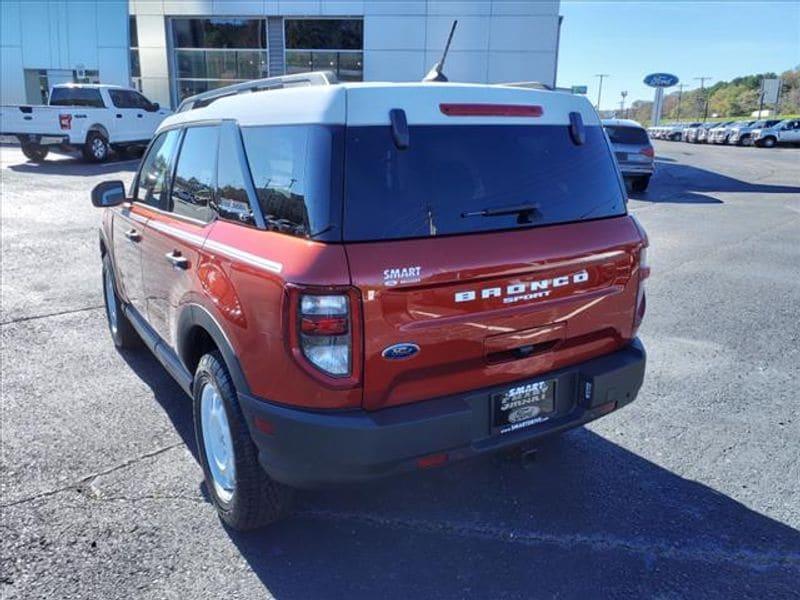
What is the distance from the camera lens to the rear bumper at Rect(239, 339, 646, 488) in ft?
7.83

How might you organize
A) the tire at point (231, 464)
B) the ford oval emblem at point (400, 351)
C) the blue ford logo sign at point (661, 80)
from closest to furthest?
the ford oval emblem at point (400, 351) < the tire at point (231, 464) < the blue ford logo sign at point (661, 80)

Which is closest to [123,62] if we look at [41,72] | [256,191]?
[41,72]

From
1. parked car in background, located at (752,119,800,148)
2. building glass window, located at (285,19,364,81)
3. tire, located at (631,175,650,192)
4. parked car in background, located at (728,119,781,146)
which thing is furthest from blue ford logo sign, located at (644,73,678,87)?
tire, located at (631,175,650,192)

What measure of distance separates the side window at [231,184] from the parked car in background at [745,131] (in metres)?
50.9

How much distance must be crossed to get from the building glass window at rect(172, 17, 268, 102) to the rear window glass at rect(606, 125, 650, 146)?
49.9 ft

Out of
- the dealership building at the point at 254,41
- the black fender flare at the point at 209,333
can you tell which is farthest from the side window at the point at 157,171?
the dealership building at the point at 254,41

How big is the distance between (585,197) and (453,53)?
22.8 meters

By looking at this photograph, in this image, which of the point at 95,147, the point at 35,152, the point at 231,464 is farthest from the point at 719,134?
the point at 231,464

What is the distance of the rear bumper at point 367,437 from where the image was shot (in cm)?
239

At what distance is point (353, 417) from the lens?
Result: 2.41 m

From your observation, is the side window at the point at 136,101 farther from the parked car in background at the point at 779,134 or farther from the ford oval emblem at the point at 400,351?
the parked car in background at the point at 779,134

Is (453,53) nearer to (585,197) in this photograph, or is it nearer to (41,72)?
(41,72)

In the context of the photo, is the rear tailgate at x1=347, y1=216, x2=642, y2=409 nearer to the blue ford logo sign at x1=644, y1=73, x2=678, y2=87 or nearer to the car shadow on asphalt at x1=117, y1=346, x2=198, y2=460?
the car shadow on asphalt at x1=117, y1=346, x2=198, y2=460

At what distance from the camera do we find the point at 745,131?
4681cm
